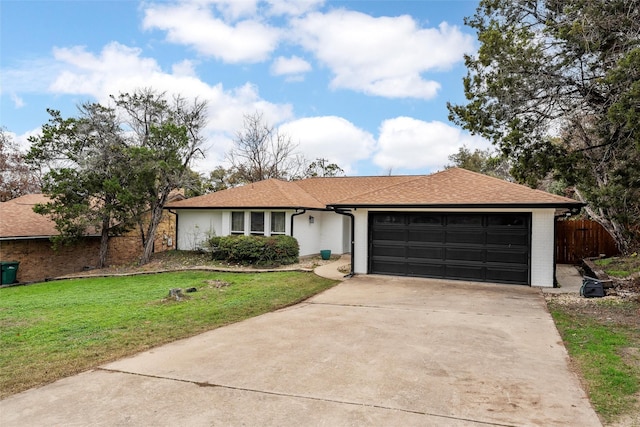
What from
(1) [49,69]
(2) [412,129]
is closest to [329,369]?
(1) [49,69]

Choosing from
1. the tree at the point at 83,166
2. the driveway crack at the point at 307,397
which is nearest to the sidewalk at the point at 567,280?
the driveway crack at the point at 307,397

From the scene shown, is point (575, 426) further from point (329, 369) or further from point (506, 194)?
point (506, 194)

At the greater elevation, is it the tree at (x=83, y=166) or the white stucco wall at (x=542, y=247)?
the tree at (x=83, y=166)

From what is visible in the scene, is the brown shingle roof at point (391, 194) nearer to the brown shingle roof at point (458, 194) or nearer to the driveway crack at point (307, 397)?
the brown shingle roof at point (458, 194)

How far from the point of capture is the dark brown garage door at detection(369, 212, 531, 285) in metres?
11.3

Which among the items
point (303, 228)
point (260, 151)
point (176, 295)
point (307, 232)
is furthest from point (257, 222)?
point (260, 151)

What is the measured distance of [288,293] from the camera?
32.9ft

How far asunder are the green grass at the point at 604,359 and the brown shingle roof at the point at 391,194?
14.1 ft

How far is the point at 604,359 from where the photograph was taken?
16.7 feet

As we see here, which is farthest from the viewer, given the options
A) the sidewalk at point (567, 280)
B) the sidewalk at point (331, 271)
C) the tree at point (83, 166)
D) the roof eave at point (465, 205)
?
the tree at point (83, 166)

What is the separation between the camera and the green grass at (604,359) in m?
3.86

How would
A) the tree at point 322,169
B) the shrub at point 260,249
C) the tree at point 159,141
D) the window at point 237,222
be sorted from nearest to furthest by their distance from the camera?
1. the shrub at point 260,249
2. the tree at point 159,141
3. the window at point 237,222
4. the tree at point 322,169

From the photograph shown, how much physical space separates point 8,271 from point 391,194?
1567cm

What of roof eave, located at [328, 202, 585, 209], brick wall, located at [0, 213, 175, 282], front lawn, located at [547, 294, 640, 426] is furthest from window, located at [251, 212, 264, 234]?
front lawn, located at [547, 294, 640, 426]
